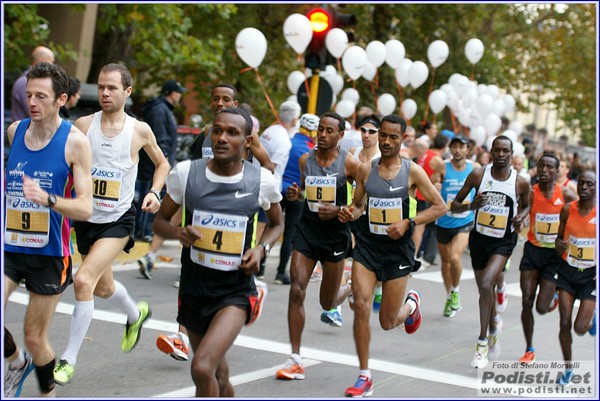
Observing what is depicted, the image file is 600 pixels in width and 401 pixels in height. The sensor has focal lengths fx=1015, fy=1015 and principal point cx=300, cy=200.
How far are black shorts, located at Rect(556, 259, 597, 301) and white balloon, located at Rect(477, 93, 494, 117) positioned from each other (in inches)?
555

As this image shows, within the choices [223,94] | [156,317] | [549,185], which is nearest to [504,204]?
[549,185]

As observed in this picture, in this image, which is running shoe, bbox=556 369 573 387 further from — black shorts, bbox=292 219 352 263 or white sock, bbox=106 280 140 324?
white sock, bbox=106 280 140 324

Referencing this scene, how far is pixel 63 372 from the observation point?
631cm

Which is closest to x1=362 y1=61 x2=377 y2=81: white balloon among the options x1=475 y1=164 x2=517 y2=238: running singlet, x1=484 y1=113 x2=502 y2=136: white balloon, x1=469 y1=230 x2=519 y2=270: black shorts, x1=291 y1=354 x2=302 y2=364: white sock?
x1=484 y1=113 x2=502 y2=136: white balloon

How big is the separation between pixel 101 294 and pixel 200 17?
15620 millimetres

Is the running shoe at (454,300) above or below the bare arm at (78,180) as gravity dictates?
below

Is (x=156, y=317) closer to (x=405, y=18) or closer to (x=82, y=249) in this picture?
(x=82, y=249)

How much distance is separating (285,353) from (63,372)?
2.50 meters

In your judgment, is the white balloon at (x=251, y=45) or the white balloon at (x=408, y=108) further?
the white balloon at (x=408, y=108)

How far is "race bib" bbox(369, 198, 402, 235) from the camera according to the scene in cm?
761

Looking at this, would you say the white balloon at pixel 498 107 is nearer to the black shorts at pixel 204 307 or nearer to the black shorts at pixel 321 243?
the black shorts at pixel 321 243

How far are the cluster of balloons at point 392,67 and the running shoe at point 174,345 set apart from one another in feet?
24.8

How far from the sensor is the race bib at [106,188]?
7.00m

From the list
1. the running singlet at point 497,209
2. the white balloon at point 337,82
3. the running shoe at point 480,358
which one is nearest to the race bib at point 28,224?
the running shoe at point 480,358
